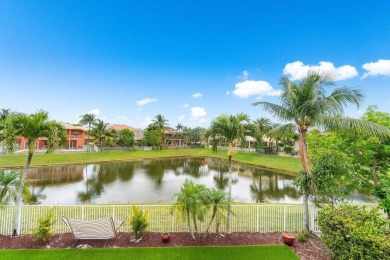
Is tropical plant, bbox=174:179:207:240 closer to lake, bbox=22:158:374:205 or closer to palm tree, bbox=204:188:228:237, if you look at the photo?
palm tree, bbox=204:188:228:237

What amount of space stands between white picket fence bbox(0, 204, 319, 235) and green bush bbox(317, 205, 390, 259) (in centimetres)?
179

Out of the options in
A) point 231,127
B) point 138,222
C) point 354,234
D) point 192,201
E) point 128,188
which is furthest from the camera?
point 128,188

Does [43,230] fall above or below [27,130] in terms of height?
below

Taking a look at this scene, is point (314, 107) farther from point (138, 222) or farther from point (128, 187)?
point (128, 187)

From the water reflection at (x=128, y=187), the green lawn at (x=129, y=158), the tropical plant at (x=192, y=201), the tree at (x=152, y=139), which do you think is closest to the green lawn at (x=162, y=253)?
the tropical plant at (x=192, y=201)

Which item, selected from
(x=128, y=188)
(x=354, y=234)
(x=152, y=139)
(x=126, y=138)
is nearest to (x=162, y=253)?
(x=354, y=234)

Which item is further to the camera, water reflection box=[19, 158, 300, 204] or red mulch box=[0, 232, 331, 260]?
water reflection box=[19, 158, 300, 204]

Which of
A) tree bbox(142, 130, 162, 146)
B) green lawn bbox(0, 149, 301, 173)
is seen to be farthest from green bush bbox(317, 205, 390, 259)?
tree bbox(142, 130, 162, 146)

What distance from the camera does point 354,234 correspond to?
441 cm

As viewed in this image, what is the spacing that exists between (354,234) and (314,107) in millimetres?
3848

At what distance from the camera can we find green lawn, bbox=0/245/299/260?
217 inches

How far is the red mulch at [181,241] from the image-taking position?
19.7 feet

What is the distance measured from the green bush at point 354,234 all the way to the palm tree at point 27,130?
8.79 m

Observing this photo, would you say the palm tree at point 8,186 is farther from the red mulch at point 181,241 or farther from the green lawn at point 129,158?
the green lawn at point 129,158
